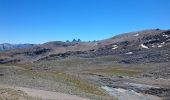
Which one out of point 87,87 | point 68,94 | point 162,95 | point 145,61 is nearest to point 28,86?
point 68,94

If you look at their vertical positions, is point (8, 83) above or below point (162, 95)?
above

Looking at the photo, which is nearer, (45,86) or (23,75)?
(45,86)

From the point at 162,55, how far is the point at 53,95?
155m

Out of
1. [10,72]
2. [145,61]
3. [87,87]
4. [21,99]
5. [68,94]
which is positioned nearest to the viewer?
[21,99]

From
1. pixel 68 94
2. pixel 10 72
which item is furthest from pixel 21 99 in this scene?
pixel 10 72

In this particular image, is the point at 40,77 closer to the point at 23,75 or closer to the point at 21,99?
the point at 23,75

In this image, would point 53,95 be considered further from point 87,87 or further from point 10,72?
point 10,72

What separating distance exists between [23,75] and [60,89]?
14.2 m

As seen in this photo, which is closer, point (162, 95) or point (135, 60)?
point (162, 95)

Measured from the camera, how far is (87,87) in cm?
6159

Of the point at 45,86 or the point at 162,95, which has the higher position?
the point at 45,86

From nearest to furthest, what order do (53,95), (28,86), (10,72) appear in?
(53,95), (28,86), (10,72)

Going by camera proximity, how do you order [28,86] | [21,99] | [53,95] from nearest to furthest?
[21,99] → [53,95] → [28,86]

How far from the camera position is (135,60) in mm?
195375
